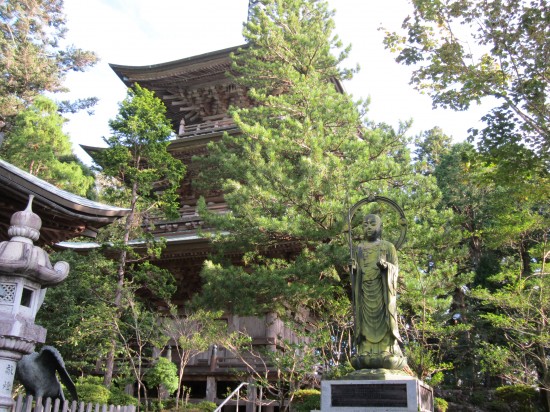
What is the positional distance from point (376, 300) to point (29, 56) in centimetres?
2033

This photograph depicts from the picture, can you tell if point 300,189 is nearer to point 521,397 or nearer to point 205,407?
point 205,407

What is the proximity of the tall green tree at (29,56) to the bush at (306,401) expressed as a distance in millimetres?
17033

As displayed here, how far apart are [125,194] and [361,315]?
252 inches

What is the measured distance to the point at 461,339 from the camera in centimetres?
1919

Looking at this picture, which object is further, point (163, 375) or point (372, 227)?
point (163, 375)

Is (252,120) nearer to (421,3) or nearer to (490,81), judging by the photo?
(421,3)

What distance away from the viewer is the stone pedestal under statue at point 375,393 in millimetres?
5477

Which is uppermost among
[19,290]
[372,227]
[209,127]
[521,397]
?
[209,127]

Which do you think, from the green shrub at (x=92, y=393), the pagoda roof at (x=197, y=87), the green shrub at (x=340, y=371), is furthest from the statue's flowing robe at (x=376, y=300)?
the pagoda roof at (x=197, y=87)

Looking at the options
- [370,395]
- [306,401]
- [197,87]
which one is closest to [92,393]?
[306,401]

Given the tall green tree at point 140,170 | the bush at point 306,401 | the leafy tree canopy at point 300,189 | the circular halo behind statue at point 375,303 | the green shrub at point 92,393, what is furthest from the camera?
the tall green tree at point 140,170

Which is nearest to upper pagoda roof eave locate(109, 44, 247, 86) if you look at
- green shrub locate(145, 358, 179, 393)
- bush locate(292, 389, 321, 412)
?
green shrub locate(145, 358, 179, 393)

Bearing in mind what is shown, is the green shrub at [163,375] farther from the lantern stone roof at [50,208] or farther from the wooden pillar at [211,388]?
the lantern stone roof at [50,208]

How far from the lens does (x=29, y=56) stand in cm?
2089
